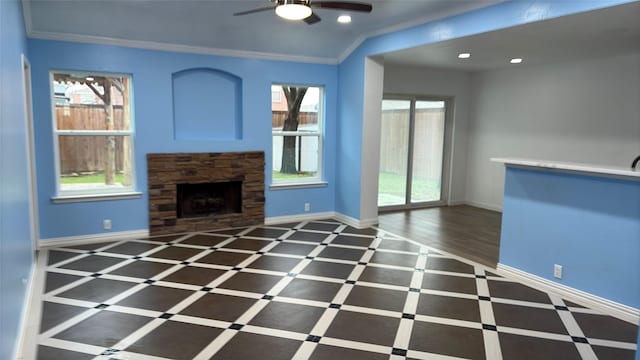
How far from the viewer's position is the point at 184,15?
458 cm

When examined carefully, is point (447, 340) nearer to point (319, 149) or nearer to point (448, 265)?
point (448, 265)

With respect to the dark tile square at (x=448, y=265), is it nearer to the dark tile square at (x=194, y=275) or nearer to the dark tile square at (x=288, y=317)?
the dark tile square at (x=288, y=317)

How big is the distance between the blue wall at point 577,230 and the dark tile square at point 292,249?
6.86ft

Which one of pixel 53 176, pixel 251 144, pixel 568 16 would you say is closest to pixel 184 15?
pixel 251 144

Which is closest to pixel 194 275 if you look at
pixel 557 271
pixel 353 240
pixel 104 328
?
pixel 104 328

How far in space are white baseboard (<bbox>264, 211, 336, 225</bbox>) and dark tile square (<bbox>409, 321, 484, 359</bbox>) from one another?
3335mm

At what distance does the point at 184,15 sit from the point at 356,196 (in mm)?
3207

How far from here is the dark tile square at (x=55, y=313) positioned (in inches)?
120

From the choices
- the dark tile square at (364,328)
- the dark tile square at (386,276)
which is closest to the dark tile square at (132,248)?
the dark tile square at (386,276)

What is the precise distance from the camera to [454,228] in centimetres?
600

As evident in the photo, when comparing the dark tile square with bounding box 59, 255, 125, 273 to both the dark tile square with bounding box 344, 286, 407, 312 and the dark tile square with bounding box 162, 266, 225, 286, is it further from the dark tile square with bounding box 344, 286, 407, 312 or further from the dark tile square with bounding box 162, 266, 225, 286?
the dark tile square with bounding box 344, 286, 407, 312

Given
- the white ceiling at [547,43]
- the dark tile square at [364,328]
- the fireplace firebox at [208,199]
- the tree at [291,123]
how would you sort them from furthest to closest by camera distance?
the tree at [291,123] → the fireplace firebox at [208,199] → the white ceiling at [547,43] → the dark tile square at [364,328]

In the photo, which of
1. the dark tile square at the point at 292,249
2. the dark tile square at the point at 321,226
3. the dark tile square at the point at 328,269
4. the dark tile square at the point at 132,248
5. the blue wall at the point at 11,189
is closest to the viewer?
the blue wall at the point at 11,189

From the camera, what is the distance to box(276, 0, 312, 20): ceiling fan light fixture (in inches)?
112
